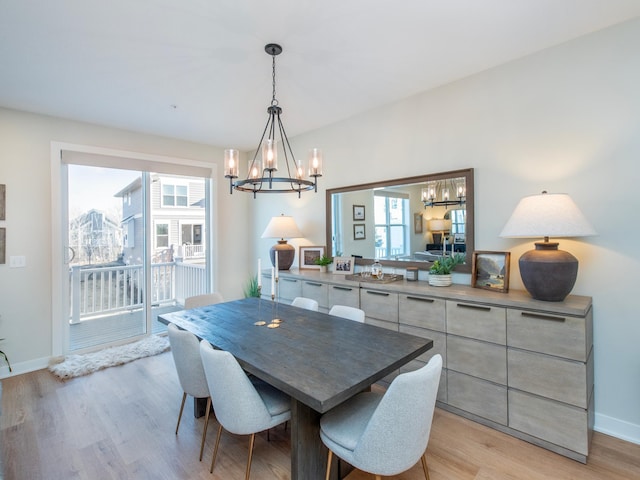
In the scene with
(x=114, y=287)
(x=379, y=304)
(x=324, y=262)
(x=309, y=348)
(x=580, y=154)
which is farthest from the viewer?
(x=114, y=287)

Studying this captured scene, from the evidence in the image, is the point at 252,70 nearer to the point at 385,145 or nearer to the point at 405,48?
the point at 405,48

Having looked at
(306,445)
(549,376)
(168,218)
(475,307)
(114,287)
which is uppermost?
(168,218)

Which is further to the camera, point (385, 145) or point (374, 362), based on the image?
point (385, 145)

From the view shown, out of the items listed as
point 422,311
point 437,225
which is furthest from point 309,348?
point 437,225

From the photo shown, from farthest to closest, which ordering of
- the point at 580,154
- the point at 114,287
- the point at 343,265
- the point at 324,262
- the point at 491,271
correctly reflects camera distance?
the point at 114,287
the point at 324,262
the point at 343,265
the point at 491,271
the point at 580,154

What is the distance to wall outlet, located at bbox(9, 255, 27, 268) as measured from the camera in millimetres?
3210

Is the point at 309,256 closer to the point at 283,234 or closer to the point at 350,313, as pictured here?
the point at 283,234

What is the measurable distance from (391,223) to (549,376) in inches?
70.7

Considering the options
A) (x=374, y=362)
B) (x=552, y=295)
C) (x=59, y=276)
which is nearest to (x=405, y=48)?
(x=552, y=295)

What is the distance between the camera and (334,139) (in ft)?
12.5

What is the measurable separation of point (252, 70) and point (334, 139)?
4.80 feet

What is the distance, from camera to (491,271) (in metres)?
2.50

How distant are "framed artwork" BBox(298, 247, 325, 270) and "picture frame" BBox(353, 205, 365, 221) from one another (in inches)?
24.2

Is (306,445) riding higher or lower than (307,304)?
lower
